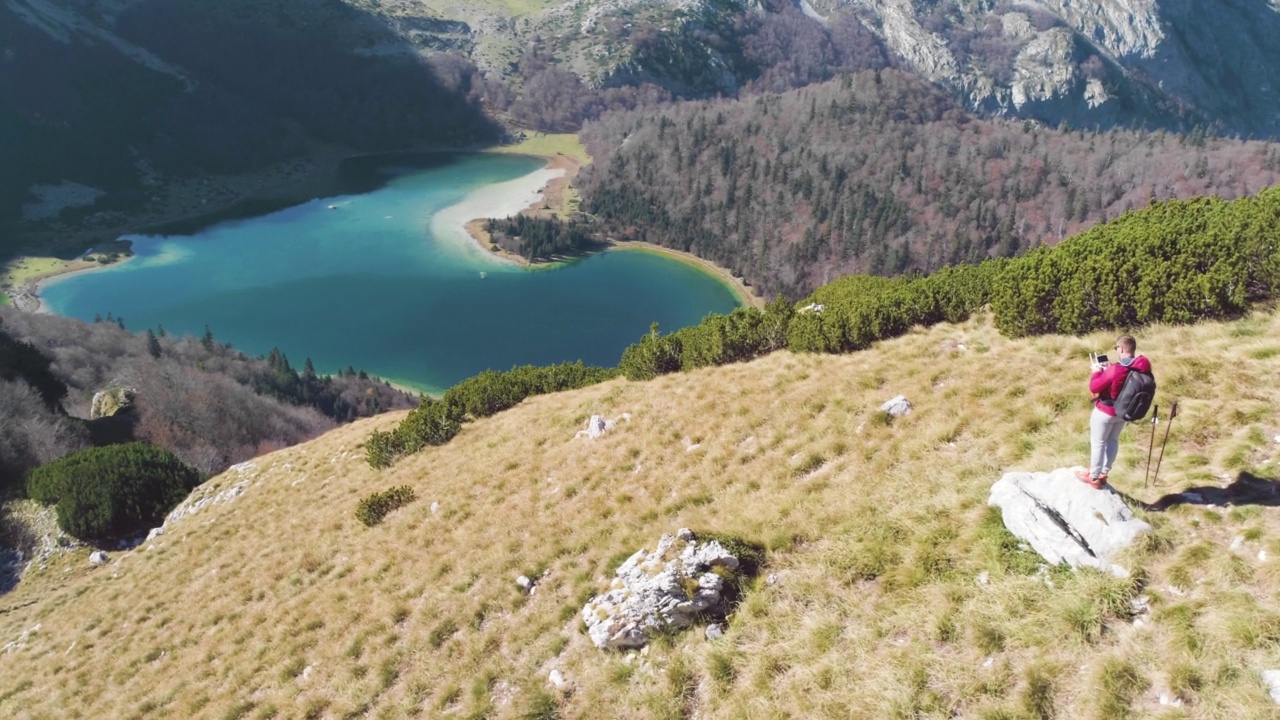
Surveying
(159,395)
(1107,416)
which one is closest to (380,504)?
(1107,416)

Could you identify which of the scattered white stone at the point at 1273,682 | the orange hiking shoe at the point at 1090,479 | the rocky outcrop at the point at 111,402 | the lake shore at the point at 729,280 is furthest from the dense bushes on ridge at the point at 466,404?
the lake shore at the point at 729,280

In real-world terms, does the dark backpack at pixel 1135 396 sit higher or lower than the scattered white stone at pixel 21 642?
higher

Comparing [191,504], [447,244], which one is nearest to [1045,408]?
[191,504]

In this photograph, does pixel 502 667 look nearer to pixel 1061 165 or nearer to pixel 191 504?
pixel 191 504

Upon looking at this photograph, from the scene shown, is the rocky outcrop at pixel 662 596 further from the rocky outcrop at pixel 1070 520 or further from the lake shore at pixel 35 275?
the lake shore at pixel 35 275

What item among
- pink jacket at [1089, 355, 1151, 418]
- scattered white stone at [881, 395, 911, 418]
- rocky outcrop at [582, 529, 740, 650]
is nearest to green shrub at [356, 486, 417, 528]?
rocky outcrop at [582, 529, 740, 650]

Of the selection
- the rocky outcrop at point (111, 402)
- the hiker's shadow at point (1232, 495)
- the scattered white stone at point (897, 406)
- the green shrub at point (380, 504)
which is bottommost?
the rocky outcrop at point (111, 402)

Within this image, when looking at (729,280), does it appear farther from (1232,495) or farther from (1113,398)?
(1232,495)
